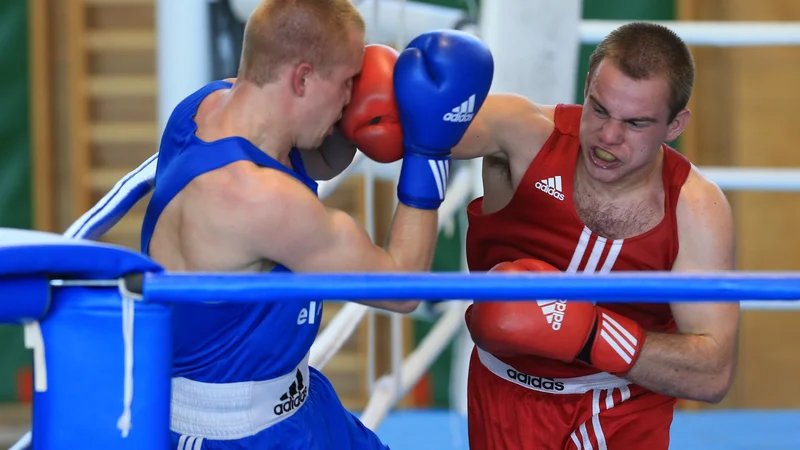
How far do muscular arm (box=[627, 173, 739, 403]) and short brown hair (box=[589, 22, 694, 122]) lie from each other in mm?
172

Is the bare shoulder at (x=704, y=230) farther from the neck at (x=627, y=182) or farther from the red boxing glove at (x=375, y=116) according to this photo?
the red boxing glove at (x=375, y=116)

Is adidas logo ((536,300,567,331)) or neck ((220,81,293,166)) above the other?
neck ((220,81,293,166))

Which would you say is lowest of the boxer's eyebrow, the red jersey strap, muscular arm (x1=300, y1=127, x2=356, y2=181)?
muscular arm (x1=300, y1=127, x2=356, y2=181)

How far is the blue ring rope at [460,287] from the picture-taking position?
922 mm

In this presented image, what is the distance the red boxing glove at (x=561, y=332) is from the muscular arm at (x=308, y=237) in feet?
0.58

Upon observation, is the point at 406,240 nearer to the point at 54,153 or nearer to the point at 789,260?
the point at 789,260

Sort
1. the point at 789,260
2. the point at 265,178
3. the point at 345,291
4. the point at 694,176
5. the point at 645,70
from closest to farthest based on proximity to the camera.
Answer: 1. the point at 345,291
2. the point at 265,178
3. the point at 645,70
4. the point at 694,176
5. the point at 789,260

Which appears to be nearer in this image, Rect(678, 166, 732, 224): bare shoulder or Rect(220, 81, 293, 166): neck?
Rect(220, 81, 293, 166): neck

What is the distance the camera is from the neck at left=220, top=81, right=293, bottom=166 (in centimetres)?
149

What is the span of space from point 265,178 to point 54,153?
3296mm

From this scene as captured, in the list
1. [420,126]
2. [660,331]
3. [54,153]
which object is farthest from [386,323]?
[420,126]

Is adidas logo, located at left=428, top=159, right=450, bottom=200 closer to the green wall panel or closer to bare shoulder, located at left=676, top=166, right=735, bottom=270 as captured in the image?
bare shoulder, located at left=676, top=166, right=735, bottom=270

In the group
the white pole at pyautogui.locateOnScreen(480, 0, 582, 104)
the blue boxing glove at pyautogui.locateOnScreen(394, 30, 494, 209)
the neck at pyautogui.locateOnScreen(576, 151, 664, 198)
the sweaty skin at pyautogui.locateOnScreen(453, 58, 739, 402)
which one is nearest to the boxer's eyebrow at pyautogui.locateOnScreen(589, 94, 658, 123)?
the sweaty skin at pyautogui.locateOnScreen(453, 58, 739, 402)

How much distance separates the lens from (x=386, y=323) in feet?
14.0
